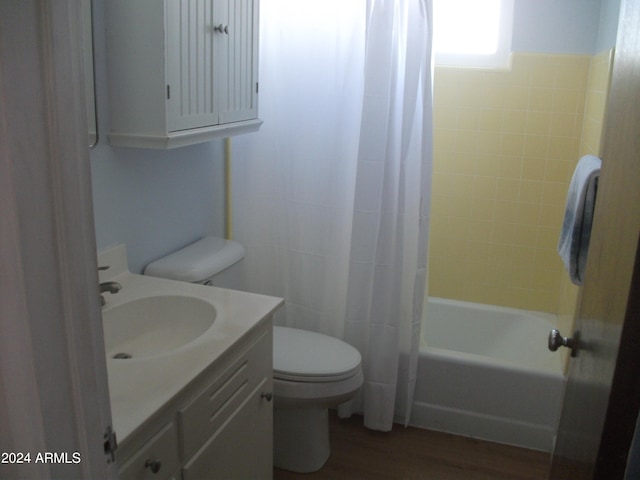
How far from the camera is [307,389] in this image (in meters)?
2.19

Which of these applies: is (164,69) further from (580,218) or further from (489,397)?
(489,397)

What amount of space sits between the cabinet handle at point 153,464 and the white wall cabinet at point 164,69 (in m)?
0.93

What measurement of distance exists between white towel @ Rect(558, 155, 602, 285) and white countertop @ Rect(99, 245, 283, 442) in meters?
0.94

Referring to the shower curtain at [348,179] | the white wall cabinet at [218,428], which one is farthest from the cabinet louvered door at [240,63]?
the white wall cabinet at [218,428]

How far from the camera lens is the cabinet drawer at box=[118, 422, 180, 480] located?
4.07ft

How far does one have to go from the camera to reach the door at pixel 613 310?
92 centimetres

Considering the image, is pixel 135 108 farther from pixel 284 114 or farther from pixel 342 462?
pixel 342 462

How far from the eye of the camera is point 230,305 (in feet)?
5.99

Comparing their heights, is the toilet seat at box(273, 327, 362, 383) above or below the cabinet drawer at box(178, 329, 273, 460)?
below

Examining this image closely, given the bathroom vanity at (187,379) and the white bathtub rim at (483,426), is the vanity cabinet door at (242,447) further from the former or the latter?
the white bathtub rim at (483,426)

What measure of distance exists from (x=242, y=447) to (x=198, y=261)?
71cm

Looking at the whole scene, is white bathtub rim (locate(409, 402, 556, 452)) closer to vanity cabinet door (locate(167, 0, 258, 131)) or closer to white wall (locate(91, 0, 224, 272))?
white wall (locate(91, 0, 224, 272))

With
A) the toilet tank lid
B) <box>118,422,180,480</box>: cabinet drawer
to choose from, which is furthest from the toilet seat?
<box>118,422,180,480</box>: cabinet drawer

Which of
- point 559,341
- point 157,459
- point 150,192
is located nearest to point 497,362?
point 559,341
